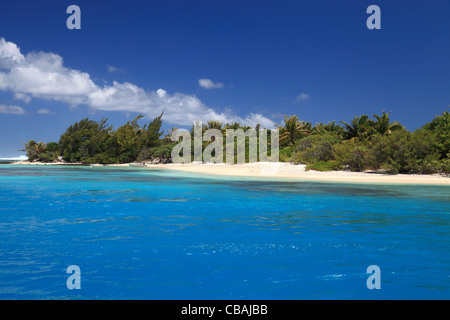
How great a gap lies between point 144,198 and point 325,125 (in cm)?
4883

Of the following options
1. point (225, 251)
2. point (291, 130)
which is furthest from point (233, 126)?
point (225, 251)

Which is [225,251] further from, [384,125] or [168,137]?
[168,137]

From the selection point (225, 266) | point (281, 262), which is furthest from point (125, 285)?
point (281, 262)

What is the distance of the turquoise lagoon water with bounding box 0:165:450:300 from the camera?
16.1 ft

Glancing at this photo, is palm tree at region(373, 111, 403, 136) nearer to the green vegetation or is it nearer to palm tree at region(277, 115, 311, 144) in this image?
the green vegetation

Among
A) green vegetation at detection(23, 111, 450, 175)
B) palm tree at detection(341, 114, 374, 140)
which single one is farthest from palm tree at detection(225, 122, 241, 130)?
palm tree at detection(341, 114, 374, 140)

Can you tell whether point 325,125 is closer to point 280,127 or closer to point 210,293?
point 280,127

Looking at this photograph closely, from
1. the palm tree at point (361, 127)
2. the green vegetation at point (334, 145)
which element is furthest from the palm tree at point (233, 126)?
the palm tree at point (361, 127)

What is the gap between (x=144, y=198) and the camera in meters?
15.8

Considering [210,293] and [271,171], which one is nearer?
[210,293]

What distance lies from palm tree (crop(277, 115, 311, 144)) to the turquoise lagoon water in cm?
4093

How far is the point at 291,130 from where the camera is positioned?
175ft
